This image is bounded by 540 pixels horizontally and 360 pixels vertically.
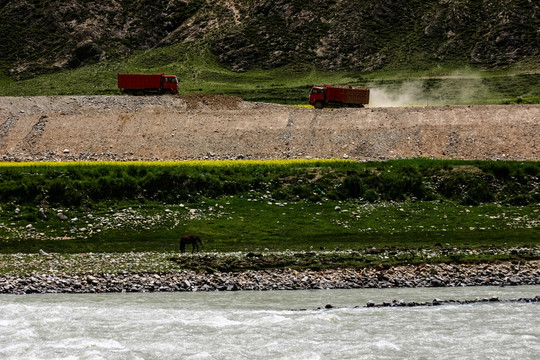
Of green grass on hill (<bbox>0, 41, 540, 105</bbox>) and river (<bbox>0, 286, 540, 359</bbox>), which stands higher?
green grass on hill (<bbox>0, 41, 540, 105</bbox>)

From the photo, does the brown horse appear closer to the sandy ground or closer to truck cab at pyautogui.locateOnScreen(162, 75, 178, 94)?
the sandy ground

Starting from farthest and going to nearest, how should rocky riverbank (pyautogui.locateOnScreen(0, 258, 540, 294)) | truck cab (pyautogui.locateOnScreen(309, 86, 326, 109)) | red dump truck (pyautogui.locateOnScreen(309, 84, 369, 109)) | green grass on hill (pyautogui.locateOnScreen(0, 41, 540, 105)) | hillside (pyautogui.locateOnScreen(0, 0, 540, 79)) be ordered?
hillside (pyautogui.locateOnScreen(0, 0, 540, 79))
green grass on hill (pyautogui.locateOnScreen(0, 41, 540, 105))
truck cab (pyautogui.locateOnScreen(309, 86, 326, 109))
red dump truck (pyautogui.locateOnScreen(309, 84, 369, 109))
rocky riverbank (pyautogui.locateOnScreen(0, 258, 540, 294))

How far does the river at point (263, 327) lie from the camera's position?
17.3 m

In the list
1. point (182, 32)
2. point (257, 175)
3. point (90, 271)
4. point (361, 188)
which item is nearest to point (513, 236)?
point (361, 188)

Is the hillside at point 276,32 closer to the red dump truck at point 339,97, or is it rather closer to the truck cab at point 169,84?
the truck cab at point 169,84

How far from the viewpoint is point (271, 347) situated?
693 inches

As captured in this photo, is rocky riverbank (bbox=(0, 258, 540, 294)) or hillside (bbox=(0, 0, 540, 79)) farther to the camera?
hillside (bbox=(0, 0, 540, 79))

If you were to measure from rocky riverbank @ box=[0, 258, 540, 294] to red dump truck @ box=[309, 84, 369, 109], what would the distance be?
130 feet

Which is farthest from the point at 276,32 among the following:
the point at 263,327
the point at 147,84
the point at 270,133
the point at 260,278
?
the point at 263,327

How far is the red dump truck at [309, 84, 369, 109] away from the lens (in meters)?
62.9

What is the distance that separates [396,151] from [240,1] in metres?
84.6

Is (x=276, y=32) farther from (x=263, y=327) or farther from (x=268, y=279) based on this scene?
(x=263, y=327)

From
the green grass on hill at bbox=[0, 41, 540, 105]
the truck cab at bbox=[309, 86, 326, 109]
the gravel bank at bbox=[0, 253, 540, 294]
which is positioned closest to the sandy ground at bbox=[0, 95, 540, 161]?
the truck cab at bbox=[309, 86, 326, 109]

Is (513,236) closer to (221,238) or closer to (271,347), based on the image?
(221,238)
